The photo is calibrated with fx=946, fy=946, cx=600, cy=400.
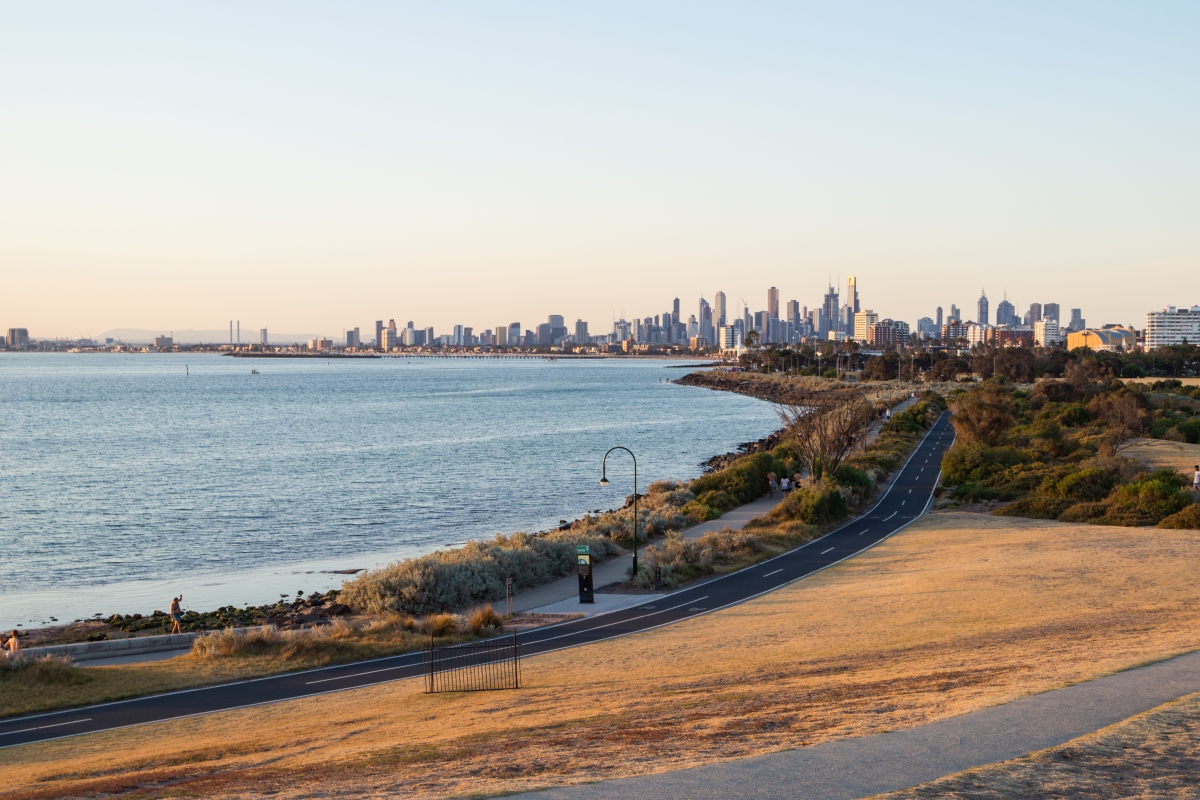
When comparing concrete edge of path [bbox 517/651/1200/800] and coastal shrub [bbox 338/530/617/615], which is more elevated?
concrete edge of path [bbox 517/651/1200/800]

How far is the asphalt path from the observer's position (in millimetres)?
17797

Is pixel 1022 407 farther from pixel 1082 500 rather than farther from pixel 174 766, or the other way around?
pixel 174 766

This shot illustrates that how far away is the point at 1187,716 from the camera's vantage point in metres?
11.9

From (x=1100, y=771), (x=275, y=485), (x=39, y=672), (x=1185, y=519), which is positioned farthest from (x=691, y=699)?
(x=275, y=485)

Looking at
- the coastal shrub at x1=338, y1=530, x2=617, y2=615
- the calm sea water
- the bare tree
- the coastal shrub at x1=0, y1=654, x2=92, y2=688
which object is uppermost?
the bare tree

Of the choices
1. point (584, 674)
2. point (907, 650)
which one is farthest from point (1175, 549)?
point (584, 674)

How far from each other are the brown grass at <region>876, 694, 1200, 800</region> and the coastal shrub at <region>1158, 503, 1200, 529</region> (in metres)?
29.6

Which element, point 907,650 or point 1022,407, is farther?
point 1022,407

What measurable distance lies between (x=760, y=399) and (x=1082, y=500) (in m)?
119

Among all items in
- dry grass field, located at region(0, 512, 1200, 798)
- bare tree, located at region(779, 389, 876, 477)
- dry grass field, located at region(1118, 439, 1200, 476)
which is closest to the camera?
dry grass field, located at region(0, 512, 1200, 798)

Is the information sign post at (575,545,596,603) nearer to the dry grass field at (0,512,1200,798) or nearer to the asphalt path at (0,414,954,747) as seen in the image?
the asphalt path at (0,414,954,747)

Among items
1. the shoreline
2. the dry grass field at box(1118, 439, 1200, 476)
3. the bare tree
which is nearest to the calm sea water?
the shoreline

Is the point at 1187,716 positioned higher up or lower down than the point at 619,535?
higher up

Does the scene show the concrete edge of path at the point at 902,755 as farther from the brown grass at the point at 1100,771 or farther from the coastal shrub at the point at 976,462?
the coastal shrub at the point at 976,462
